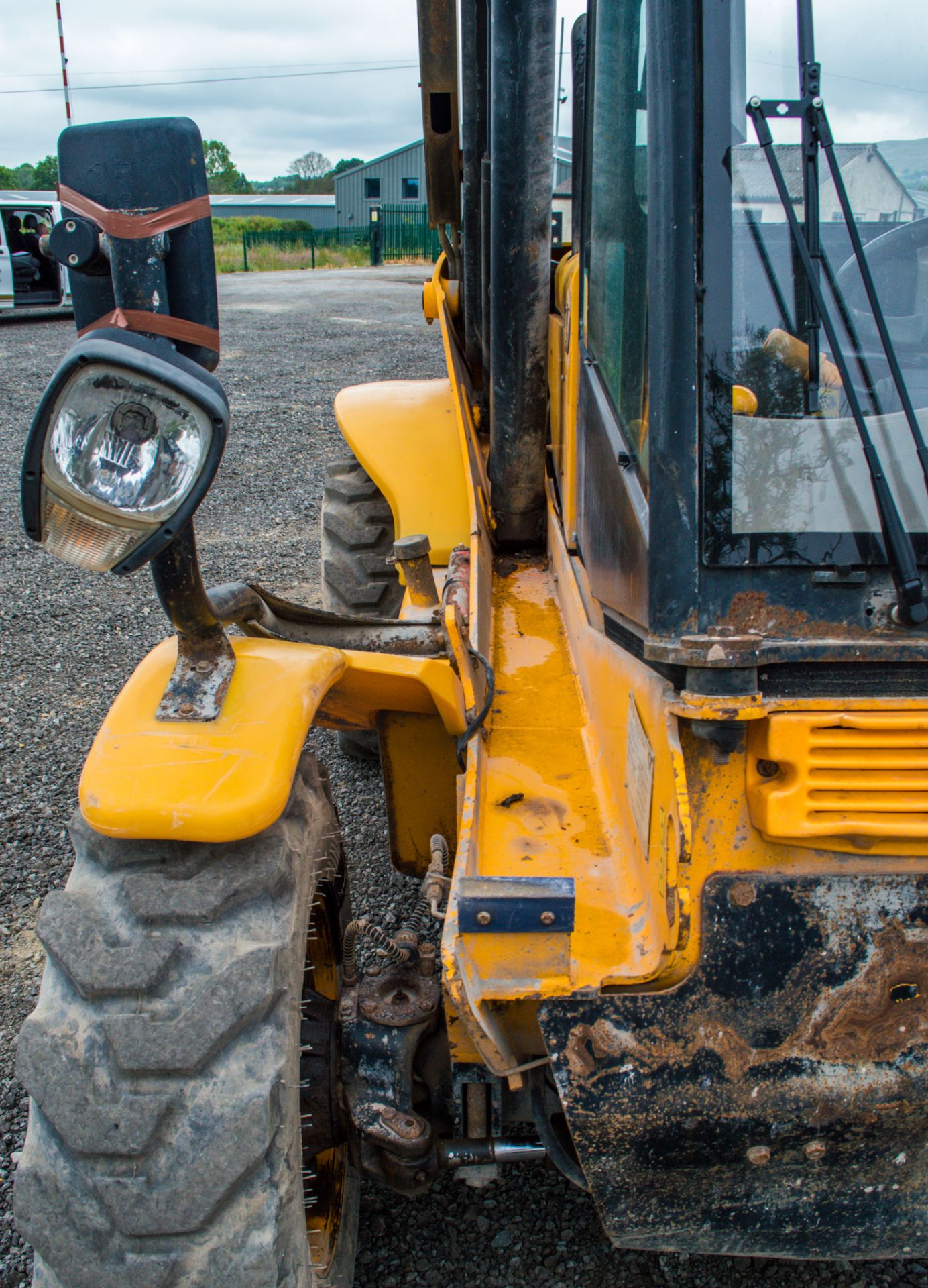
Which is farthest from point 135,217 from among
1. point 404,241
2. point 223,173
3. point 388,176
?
point 223,173

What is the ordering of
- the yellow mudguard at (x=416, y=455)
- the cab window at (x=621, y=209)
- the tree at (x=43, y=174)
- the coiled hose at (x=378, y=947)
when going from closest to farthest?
the cab window at (x=621, y=209)
the coiled hose at (x=378, y=947)
the yellow mudguard at (x=416, y=455)
the tree at (x=43, y=174)

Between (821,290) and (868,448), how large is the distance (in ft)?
0.73

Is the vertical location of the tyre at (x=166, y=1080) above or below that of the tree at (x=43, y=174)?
below

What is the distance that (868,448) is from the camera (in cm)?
145

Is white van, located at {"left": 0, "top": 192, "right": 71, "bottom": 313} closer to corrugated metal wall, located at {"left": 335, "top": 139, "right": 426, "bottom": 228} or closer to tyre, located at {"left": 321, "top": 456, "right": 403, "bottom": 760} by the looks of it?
tyre, located at {"left": 321, "top": 456, "right": 403, "bottom": 760}

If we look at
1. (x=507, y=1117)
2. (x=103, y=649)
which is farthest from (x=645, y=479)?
(x=103, y=649)

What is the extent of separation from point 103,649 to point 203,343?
4.10 m

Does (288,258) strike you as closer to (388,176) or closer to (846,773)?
(388,176)

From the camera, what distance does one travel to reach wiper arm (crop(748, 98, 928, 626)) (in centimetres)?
140

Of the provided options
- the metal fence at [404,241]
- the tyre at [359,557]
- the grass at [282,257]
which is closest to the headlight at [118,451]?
the tyre at [359,557]

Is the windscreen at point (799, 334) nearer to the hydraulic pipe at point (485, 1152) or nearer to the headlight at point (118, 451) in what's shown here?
the headlight at point (118, 451)

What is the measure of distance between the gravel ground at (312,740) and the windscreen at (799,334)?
4.55ft

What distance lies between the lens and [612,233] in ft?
6.79

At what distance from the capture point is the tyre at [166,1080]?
1472 millimetres
